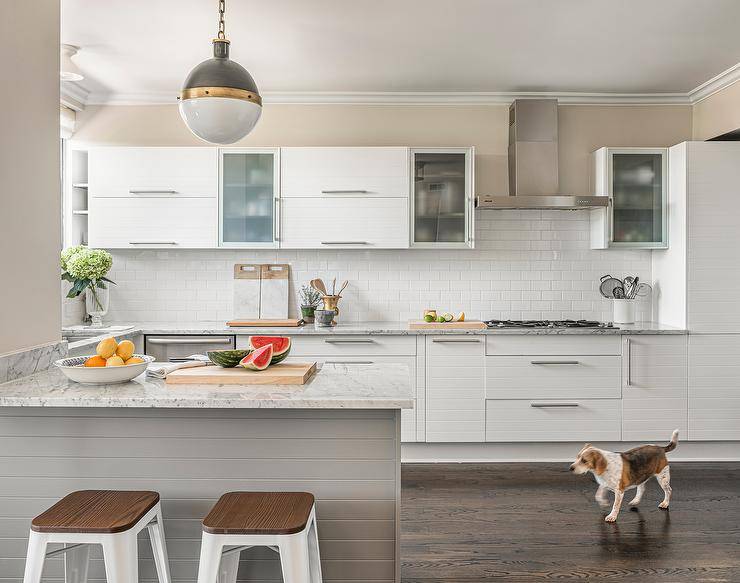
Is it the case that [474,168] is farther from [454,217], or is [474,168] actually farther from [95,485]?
[95,485]

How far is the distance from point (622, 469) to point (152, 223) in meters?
3.55

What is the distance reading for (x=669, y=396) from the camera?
4352 millimetres

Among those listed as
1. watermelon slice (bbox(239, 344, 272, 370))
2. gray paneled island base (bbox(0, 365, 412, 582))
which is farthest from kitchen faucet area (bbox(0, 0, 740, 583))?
gray paneled island base (bbox(0, 365, 412, 582))

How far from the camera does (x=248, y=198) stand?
15.0 feet

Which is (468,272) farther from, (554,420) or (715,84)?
(715,84)

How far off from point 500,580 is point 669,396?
2.34 meters

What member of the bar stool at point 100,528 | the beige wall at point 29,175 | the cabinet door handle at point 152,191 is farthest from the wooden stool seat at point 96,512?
the cabinet door handle at point 152,191

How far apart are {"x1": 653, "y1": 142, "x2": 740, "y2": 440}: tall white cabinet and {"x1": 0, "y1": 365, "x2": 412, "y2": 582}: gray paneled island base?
315 centimetres

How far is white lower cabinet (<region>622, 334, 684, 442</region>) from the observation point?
434cm

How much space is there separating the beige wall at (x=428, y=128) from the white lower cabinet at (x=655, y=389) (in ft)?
4.43

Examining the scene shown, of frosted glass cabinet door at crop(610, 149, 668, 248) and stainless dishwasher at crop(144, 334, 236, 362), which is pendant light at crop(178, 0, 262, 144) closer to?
stainless dishwasher at crop(144, 334, 236, 362)

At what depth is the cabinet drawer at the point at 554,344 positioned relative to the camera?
433 cm

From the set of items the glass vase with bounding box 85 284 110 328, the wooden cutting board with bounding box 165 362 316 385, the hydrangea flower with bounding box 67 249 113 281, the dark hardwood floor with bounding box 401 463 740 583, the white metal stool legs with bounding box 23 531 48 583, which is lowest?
the dark hardwood floor with bounding box 401 463 740 583

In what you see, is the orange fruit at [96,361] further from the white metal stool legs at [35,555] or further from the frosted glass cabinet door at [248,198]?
the frosted glass cabinet door at [248,198]
